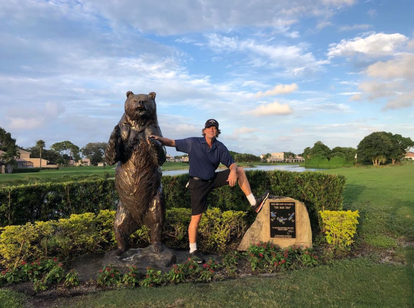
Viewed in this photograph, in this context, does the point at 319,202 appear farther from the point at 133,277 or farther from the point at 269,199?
the point at 133,277

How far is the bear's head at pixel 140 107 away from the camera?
393 centimetres

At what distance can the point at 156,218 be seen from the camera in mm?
4289

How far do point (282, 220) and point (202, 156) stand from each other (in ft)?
6.75

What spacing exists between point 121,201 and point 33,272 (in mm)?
1482

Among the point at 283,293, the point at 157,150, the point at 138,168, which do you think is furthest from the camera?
the point at 138,168

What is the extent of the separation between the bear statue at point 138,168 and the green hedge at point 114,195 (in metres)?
2.46

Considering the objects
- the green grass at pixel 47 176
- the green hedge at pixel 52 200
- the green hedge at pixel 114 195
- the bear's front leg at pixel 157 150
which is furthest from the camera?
the green grass at pixel 47 176

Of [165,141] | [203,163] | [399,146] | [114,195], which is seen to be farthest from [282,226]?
[399,146]

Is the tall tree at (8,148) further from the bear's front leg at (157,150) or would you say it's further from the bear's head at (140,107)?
the bear's front leg at (157,150)

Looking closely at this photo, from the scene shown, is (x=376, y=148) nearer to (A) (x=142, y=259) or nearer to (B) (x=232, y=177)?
(B) (x=232, y=177)

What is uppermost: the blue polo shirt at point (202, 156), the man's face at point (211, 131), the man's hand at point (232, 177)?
the man's face at point (211, 131)

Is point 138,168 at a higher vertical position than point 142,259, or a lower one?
higher

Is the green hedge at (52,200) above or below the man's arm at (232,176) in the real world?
below

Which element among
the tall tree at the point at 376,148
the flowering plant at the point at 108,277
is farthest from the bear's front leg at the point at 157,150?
the tall tree at the point at 376,148
